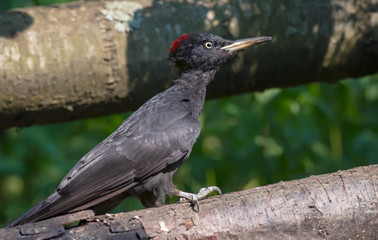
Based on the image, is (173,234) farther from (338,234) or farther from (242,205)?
(338,234)

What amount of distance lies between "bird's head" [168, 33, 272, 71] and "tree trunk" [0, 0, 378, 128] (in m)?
0.20

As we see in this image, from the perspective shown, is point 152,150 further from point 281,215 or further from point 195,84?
point 281,215

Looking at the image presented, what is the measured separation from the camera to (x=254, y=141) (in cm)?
570

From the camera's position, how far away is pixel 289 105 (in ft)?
19.1

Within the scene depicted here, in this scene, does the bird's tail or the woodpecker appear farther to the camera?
the woodpecker

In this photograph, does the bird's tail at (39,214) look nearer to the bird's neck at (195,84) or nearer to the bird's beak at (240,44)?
the bird's neck at (195,84)

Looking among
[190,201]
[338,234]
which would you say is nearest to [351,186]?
[338,234]

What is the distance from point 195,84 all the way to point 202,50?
0.90 ft

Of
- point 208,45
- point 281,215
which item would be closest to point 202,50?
point 208,45

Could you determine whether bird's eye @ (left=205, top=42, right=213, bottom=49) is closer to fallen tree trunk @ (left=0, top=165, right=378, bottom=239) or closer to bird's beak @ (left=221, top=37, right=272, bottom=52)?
bird's beak @ (left=221, top=37, right=272, bottom=52)

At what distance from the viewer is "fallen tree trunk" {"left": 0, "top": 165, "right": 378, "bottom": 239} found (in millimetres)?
3182

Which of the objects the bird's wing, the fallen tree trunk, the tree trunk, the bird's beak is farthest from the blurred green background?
the fallen tree trunk

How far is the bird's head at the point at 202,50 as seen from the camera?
183 inches

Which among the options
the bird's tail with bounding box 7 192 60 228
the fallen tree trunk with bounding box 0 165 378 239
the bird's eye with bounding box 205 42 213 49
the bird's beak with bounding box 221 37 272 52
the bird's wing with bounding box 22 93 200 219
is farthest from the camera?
the bird's eye with bounding box 205 42 213 49
